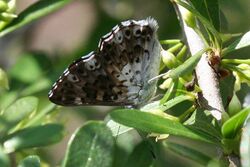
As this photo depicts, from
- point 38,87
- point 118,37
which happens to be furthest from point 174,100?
point 38,87

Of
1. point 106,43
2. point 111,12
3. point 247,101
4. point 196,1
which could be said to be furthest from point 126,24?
point 111,12

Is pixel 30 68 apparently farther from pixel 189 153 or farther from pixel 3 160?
pixel 189 153

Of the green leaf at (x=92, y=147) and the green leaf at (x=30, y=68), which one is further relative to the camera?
the green leaf at (x=30, y=68)

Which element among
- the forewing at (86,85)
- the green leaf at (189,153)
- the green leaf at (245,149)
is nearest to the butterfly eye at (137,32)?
the forewing at (86,85)

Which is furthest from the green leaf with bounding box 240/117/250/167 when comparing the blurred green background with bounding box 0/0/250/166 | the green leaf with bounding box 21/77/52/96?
the blurred green background with bounding box 0/0/250/166

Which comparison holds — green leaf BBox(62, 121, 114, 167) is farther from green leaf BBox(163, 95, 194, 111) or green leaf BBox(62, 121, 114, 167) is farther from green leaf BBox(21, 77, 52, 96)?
green leaf BBox(21, 77, 52, 96)

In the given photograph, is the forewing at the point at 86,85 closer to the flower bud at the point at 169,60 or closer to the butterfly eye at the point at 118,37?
the butterfly eye at the point at 118,37
